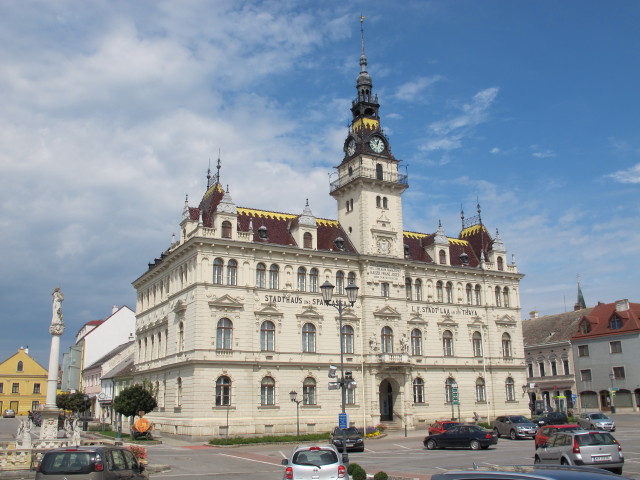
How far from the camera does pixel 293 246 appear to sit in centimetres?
5181

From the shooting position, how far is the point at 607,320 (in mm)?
75062

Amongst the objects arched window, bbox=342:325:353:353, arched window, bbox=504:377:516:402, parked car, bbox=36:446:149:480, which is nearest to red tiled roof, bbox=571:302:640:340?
arched window, bbox=504:377:516:402

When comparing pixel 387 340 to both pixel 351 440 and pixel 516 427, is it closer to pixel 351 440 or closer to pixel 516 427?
pixel 516 427

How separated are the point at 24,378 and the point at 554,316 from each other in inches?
3296

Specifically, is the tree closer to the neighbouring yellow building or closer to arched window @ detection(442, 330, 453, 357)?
arched window @ detection(442, 330, 453, 357)

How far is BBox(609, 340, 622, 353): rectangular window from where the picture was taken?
7231cm

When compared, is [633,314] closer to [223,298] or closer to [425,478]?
[223,298]

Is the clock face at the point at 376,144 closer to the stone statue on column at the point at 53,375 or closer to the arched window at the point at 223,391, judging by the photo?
the arched window at the point at 223,391

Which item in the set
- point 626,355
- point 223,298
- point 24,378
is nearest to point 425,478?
point 223,298

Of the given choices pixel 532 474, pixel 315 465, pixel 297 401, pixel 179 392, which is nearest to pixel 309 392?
pixel 297 401

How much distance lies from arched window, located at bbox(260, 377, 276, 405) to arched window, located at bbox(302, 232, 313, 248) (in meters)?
11.5

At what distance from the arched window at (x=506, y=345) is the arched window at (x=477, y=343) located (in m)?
3.15

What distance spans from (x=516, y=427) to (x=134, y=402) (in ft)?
91.9

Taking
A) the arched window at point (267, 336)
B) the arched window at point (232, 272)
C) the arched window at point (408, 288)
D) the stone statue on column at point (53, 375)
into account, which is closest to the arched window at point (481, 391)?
the arched window at point (408, 288)
